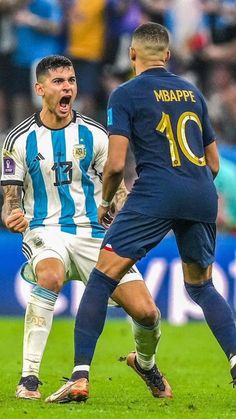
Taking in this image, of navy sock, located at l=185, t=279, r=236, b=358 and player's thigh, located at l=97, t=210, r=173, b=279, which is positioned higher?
player's thigh, located at l=97, t=210, r=173, b=279

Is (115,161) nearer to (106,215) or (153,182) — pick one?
(153,182)

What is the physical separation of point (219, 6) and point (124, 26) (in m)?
1.65

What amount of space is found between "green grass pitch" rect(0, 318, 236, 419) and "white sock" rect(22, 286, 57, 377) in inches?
10.4

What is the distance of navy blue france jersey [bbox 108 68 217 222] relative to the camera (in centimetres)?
735

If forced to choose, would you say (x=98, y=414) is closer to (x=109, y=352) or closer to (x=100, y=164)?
(x=100, y=164)

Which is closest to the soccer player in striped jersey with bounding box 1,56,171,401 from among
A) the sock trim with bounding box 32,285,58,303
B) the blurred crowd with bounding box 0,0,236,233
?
the sock trim with bounding box 32,285,58,303

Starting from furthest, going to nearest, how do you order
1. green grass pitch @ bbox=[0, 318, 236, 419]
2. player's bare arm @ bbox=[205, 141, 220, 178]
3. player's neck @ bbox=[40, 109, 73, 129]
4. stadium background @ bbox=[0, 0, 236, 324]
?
stadium background @ bbox=[0, 0, 236, 324] < player's neck @ bbox=[40, 109, 73, 129] < player's bare arm @ bbox=[205, 141, 220, 178] < green grass pitch @ bbox=[0, 318, 236, 419]

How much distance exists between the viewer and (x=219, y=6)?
1722 cm

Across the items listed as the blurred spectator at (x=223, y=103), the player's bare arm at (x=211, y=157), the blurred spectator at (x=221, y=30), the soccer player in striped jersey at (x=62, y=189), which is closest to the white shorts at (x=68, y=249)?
the soccer player in striped jersey at (x=62, y=189)

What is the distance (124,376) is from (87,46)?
23.7ft

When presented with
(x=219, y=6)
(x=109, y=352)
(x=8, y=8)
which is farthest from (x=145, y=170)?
(x=219, y=6)

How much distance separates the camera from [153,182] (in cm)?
739

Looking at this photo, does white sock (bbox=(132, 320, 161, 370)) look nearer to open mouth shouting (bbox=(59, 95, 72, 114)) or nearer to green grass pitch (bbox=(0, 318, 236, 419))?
green grass pitch (bbox=(0, 318, 236, 419))

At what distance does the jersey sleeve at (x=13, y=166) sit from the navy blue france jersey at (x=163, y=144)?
97 centimetres
